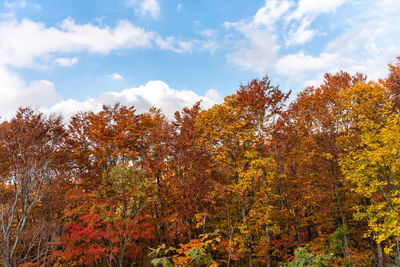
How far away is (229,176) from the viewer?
60.3 feet

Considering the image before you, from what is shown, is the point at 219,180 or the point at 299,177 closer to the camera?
the point at 219,180

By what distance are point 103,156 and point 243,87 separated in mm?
14734

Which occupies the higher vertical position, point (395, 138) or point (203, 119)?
→ point (203, 119)

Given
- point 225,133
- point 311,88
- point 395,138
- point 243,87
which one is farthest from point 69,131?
point 311,88

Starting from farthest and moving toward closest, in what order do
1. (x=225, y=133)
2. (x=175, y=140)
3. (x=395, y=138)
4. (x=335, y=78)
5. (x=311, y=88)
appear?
(x=335, y=78)
(x=311, y=88)
(x=225, y=133)
(x=175, y=140)
(x=395, y=138)

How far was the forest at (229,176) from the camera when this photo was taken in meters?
14.4

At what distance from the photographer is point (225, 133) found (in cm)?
1980

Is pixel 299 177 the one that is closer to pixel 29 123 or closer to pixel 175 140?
pixel 175 140

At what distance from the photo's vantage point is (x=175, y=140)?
55.4 feet

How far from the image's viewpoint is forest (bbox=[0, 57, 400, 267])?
1440 centimetres

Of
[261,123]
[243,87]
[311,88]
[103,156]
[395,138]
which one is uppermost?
[311,88]

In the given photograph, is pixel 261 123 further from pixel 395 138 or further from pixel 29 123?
pixel 29 123

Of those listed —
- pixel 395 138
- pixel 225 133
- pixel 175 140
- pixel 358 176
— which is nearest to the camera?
pixel 395 138

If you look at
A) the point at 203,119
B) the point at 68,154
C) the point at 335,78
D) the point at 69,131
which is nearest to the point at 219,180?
the point at 203,119
